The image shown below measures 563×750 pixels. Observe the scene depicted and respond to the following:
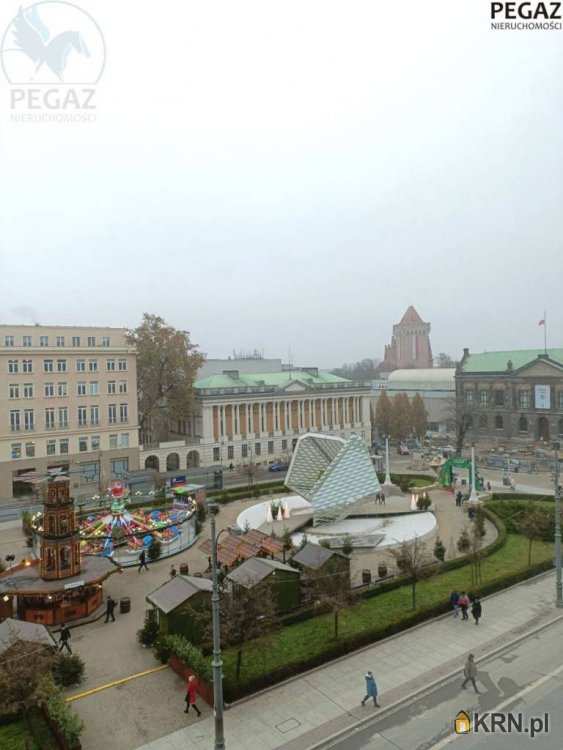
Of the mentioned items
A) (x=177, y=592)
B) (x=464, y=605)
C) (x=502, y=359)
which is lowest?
(x=464, y=605)

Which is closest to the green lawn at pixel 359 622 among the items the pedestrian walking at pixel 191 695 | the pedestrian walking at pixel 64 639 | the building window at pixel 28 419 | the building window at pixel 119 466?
the pedestrian walking at pixel 191 695

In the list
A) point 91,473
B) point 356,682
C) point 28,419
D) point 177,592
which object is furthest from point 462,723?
point 28,419

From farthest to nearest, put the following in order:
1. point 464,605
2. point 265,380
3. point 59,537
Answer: point 265,380 → point 59,537 → point 464,605

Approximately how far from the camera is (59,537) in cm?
2614

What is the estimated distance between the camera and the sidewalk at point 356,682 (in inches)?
613

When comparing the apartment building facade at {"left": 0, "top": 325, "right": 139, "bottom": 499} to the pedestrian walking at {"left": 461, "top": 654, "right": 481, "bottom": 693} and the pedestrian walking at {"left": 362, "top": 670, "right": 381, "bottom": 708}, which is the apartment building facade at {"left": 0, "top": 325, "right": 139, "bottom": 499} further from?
the pedestrian walking at {"left": 461, "top": 654, "right": 481, "bottom": 693}

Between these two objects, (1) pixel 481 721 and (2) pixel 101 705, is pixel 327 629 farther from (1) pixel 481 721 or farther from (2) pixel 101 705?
(2) pixel 101 705

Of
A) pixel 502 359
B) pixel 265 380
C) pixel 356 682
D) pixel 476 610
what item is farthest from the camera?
pixel 502 359

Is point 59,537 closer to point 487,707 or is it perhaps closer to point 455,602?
point 455,602

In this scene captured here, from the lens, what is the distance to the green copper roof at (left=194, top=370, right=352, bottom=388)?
75062mm

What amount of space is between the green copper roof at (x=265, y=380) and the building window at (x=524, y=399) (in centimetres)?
3054

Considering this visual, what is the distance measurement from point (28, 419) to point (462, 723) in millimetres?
52014

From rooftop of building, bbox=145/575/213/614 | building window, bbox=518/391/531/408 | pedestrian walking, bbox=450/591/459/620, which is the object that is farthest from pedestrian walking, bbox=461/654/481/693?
building window, bbox=518/391/531/408
